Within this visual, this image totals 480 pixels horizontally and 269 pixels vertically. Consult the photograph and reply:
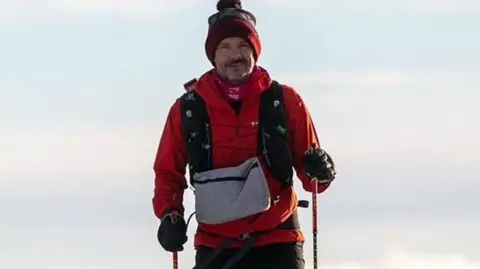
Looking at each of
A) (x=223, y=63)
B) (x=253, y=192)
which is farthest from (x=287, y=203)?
(x=223, y=63)

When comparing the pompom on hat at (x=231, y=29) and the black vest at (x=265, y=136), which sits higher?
the pompom on hat at (x=231, y=29)

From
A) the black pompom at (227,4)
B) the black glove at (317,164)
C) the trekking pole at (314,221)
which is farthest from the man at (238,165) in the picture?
the black pompom at (227,4)

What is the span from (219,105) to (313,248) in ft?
3.48

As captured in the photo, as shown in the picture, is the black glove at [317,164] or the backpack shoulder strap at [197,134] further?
the backpack shoulder strap at [197,134]

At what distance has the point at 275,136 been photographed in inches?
375

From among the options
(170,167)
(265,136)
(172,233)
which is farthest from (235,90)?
(172,233)

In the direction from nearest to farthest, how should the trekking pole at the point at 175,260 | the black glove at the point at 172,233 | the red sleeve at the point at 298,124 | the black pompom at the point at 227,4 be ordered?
1. the black glove at the point at 172,233
2. the red sleeve at the point at 298,124
3. the trekking pole at the point at 175,260
4. the black pompom at the point at 227,4

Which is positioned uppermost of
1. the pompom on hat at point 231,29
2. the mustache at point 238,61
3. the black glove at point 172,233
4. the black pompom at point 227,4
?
the black pompom at point 227,4

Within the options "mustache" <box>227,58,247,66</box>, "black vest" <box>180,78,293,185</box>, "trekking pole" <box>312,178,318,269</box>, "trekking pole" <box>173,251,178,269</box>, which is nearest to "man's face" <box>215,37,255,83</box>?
"mustache" <box>227,58,247,66</box>

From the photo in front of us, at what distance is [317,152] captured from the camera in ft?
30.9

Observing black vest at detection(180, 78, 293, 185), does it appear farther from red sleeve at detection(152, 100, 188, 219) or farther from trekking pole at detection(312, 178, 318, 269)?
trekking pole at detection(312, 178, 318, 269)

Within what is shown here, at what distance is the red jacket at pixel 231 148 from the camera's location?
9.52m

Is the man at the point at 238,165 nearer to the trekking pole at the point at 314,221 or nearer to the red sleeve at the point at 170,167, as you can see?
the red sleeve at the point at 170,167

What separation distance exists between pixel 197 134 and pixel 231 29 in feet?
2.16
